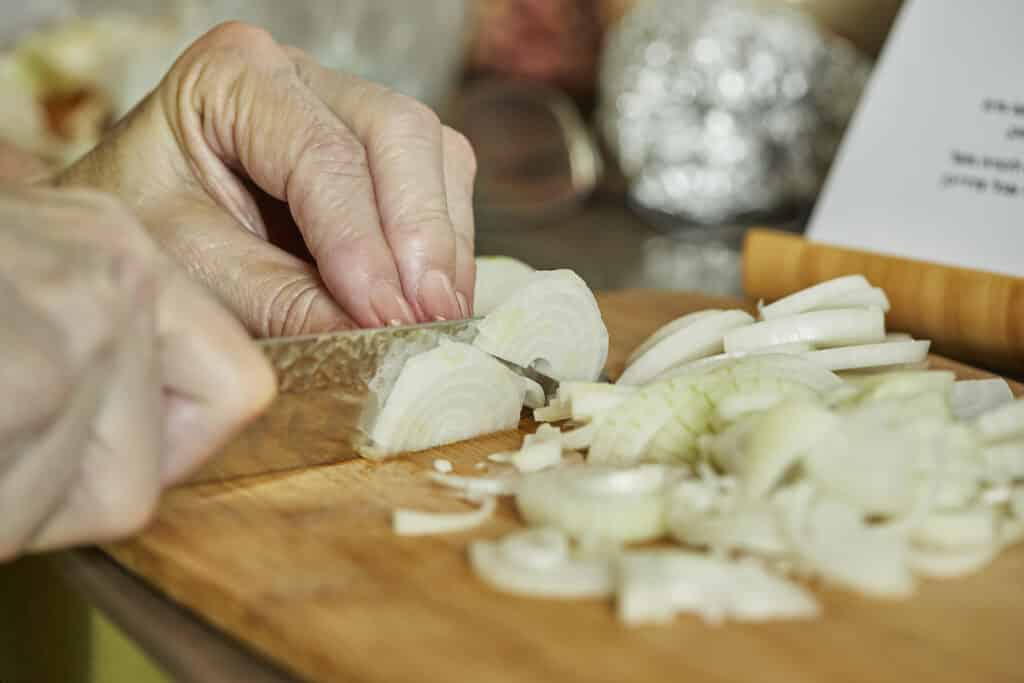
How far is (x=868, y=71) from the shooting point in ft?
7.13

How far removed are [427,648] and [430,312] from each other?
405mm

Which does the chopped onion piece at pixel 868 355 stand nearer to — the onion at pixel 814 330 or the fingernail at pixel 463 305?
the onion at pixel 814 330

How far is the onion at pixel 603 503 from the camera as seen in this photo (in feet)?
2.47

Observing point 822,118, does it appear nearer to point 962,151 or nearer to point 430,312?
point 962,151

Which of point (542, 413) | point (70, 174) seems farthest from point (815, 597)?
point (70, 174)

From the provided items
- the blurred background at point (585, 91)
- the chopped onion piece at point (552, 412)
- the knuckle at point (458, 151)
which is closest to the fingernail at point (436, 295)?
the chopped onion piece at point (552, 412)

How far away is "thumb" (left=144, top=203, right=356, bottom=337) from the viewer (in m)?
1.02

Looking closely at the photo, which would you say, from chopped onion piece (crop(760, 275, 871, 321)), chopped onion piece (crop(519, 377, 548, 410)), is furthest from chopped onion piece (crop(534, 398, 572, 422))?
chopped onion piece (crop(760, 275, 871, 321))

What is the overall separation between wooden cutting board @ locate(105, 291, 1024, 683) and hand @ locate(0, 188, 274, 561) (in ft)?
0.24

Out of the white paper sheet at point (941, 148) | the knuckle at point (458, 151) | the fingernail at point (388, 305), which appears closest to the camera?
the fingernail at point (388, 305)

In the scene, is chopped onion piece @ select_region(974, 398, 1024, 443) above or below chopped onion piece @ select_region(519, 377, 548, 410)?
above

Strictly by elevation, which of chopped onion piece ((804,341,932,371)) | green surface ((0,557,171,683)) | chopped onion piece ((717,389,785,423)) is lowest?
green surface ((0,557,171,683))

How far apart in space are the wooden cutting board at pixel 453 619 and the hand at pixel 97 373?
72mm

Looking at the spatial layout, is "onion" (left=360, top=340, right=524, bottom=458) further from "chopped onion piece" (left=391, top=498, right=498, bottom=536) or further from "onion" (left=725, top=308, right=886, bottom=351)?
"onion" (left=725, top=308, right=886, bottom=351)
